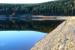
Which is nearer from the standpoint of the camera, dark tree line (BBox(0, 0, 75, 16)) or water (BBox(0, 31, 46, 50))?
water (BBox(0, 31, 46, 50))

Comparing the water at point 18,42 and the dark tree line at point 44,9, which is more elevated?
the water at point 18,42

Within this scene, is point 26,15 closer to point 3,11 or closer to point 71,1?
point 3,11

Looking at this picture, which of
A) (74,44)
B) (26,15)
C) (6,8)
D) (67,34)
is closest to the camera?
(74,44)

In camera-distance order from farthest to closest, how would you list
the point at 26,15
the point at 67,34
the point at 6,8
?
the point at 6,8 < the point at 26,15 < the point at 67,34

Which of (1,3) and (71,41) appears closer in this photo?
(71,41)

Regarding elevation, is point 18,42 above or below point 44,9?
above

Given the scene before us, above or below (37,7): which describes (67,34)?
above

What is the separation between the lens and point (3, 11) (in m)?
74.2

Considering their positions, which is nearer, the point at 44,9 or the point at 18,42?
the point at 18,42

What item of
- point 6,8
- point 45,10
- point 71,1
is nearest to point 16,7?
point 6,8

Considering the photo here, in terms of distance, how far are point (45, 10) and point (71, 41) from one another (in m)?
63.8

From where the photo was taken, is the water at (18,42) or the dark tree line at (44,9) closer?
the water at (18,42)

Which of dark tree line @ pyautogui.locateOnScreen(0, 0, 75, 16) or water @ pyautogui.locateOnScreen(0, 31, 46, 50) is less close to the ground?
water @ pyautogui.locateOnScreen(0, 31, 46, 50)

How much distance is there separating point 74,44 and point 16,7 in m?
70.2
